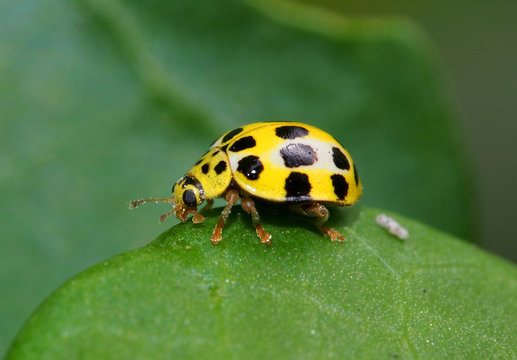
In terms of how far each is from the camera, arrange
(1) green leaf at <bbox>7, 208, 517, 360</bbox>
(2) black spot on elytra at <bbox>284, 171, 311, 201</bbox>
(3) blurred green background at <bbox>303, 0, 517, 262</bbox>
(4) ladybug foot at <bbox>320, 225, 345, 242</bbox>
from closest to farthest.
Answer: (1) green leaf at <bbox>7, 208, 517, 360</bbox> < (4) ladybug foot at <bbox>320, 225, 345, 242</bbox> < (2) black spot on elytra at <bbox>284, 171, 311, 201</bbox> < (3) blurred green background at <bbox>303, 0, 517, 262</bbox>

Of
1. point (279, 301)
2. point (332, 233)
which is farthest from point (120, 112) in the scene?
point (279, 301)

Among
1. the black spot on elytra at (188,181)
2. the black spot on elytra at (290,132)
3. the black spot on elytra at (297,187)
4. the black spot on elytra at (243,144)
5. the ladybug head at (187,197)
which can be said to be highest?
the black spot on elytra at (290,132)

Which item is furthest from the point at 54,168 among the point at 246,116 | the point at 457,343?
the point at 457,343

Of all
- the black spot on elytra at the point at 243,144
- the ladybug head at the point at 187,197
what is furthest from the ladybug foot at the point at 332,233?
the ladybug head at the point at 187,197

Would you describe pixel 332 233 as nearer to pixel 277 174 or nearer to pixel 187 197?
pixel 277 174

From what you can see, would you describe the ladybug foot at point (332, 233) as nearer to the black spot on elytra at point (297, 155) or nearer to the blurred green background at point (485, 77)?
the black spot on elytra at point (297, 155)

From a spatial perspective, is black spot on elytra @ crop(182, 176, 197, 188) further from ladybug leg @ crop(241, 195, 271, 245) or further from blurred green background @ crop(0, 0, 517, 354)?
blurred green background @ crop(0, 0, 517, 354)

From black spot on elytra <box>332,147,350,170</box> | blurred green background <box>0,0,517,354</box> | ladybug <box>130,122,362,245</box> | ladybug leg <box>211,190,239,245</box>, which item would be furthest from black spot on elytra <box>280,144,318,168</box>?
blurred green background <box>0,0,517,354</box>
